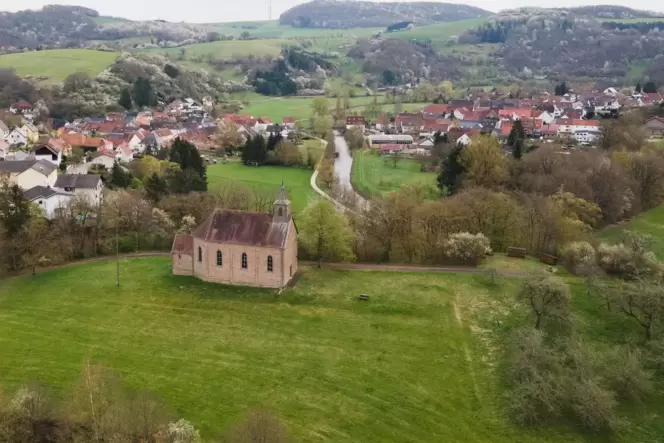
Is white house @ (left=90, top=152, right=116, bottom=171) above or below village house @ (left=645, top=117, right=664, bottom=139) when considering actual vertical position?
below

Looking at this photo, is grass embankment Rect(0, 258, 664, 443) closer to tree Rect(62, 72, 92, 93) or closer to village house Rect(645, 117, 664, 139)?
village house Rect(645, 117, 664, 139)

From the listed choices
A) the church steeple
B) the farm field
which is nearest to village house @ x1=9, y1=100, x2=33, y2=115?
the farm field

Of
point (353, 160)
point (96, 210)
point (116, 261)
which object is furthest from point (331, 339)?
point (353, 160)

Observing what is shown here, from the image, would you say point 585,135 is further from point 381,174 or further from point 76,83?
point 76,83

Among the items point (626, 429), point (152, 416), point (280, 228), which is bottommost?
point (626, 429)

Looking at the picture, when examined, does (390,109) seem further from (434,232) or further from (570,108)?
(434,232)

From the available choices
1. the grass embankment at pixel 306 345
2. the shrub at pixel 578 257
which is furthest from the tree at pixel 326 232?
the shrub at pixel 578 257

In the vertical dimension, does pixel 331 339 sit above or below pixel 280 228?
below
